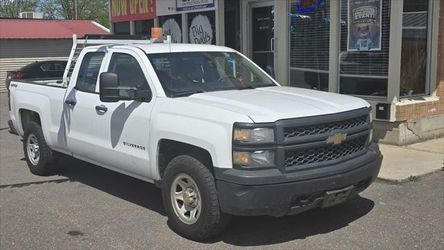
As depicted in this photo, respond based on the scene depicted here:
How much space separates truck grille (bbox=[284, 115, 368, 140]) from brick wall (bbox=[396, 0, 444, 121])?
12.8 feet

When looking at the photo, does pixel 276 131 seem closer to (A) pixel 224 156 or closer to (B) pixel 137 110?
(A) pixel 224 156

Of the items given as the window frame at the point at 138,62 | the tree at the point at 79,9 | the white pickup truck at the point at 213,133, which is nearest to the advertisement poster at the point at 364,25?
the white pickup truck at the point at 213,133

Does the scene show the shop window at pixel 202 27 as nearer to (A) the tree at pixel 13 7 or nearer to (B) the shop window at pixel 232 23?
(B) the shop window at pixel 232 23

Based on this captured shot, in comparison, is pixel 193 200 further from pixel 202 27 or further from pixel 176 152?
pixel 202 27

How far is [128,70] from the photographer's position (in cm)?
598

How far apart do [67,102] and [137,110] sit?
1.60 metres

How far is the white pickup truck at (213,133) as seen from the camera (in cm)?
451

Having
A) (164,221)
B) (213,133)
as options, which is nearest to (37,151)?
(164,221)

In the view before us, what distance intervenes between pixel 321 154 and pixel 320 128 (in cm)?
23

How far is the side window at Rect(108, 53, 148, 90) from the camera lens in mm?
5732

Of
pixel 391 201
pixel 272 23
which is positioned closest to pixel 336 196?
pixel 391 201

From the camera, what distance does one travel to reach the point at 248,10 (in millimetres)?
11984

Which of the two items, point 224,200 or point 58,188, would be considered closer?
point 224,200

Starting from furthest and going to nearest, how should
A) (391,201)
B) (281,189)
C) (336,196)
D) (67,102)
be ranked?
(67,102) → (391,201) → (336,196) → (281,189)
